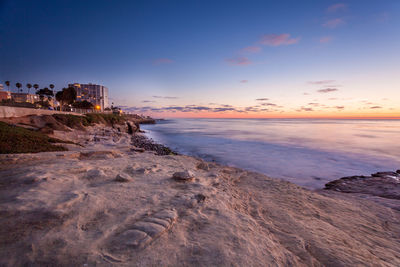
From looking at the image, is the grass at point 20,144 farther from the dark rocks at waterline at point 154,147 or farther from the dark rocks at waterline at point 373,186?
the dark rocks at waterline at point 373,186

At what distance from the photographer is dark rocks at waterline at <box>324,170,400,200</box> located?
734cm

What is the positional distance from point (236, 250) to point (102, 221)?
2.51 m

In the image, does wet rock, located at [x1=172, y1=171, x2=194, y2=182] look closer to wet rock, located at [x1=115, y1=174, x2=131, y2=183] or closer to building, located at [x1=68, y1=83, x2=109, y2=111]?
wet rock, located at [x1=115, y1=174, x2=131, y2=183]

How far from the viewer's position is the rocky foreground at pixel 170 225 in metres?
2.50

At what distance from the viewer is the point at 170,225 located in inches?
129

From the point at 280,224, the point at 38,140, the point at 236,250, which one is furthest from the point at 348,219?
the point at 38,140

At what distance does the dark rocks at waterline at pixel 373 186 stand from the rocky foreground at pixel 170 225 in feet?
6.16

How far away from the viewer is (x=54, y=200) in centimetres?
363

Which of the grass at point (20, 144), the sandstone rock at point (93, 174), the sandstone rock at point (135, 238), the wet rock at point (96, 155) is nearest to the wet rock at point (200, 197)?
the sandstone rock at point (135, 238)

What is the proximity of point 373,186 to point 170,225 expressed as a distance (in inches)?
402

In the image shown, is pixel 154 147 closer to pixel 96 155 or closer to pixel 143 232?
pixel 96 155

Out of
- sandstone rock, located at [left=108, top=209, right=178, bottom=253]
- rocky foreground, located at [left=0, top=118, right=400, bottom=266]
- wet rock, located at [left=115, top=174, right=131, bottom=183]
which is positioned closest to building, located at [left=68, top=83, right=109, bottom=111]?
wet rock, located at [left=115, top=174, right=131, bottom=183]

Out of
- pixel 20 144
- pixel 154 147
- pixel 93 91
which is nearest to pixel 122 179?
pixel 20 144

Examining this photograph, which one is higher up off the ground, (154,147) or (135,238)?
(135,238)
